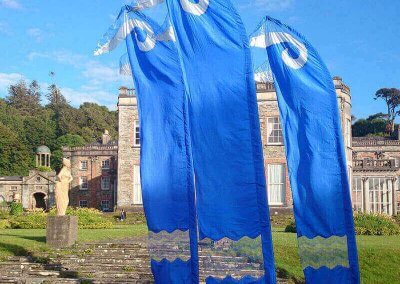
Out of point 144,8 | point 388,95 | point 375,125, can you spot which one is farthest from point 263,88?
point 388,95

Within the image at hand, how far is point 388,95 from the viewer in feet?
303

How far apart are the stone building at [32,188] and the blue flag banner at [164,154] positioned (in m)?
54.6

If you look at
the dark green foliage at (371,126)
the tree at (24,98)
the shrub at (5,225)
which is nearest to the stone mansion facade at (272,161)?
the shrub at (5,225)

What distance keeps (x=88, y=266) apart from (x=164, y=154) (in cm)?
770

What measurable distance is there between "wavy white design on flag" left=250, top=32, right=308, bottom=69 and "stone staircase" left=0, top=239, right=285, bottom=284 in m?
6.27

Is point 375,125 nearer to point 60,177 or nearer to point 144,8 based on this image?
point 60,177

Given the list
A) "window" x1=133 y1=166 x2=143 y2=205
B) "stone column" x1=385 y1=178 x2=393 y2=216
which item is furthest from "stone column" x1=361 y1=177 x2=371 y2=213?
"window" x1=133 y1=166 x2=143 y2=205

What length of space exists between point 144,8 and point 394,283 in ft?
35.5

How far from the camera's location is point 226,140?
9305 millimetres

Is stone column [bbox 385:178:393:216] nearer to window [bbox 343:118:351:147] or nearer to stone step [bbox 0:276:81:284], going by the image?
window [bbox 343:118:351:147]

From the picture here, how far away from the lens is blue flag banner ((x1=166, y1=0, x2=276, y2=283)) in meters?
9.17

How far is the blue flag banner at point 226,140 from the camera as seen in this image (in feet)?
Answer: 30.1

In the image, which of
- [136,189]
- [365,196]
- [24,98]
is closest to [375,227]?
[136,189]

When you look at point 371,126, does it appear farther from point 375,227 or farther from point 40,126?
point 375,227
